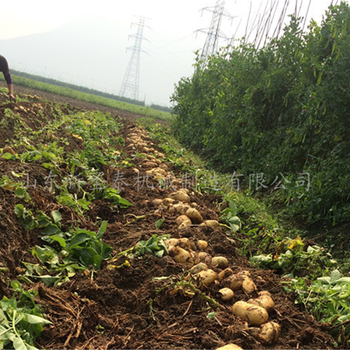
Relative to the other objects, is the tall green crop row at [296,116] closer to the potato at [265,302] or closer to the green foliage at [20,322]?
the potato at [265,302]

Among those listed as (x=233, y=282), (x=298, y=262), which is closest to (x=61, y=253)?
(x=233, y=282)

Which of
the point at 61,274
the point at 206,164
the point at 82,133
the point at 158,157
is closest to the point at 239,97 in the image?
the point at 206,164

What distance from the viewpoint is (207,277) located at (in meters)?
2.41

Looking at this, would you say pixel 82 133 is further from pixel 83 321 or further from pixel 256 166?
pixel 83 321

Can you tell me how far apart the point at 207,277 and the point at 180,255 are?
36 centimetres

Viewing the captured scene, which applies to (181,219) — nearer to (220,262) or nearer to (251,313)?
(220,262)

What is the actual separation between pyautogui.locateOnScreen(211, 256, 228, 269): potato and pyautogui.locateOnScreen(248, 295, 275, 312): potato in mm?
549

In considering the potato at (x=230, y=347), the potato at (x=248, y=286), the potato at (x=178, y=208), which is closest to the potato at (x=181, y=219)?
the potato at (x=178, y=208)

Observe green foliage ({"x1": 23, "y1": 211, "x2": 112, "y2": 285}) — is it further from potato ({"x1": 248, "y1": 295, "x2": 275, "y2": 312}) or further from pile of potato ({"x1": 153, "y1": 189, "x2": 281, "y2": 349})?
potato ({"x1": 248, "y1": 295, "x2": 275, "y2": 312})

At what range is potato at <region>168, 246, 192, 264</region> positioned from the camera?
2697mm

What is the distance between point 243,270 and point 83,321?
119 cm

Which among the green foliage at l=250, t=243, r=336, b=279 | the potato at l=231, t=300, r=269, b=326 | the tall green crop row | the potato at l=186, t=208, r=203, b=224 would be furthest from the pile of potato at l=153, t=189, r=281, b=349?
the tall green crop row

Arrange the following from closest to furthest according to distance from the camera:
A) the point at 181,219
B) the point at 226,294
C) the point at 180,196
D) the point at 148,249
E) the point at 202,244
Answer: the point at 226,294 → the point at 148,249 → the point at 202,244 → the point at 181,219 → the point at 180,196

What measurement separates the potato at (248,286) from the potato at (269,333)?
36cm
